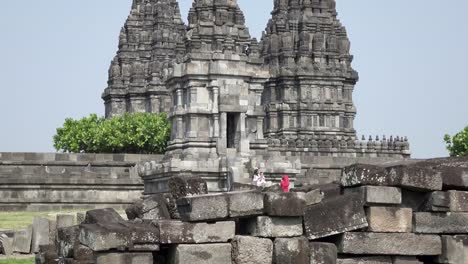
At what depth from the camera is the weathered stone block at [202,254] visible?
492 inches

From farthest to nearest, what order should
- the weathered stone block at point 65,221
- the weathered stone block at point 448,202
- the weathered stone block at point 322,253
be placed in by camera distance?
the weathered stone block at point 65,221 < the weathered stone block at point 448,202 < the weathered stone block at point 322,253

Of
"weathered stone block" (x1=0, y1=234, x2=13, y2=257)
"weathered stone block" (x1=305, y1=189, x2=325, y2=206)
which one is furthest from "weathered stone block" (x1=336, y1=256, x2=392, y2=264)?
"weathered stone block" (x1=0, y1=234, x2=13, y2=257)

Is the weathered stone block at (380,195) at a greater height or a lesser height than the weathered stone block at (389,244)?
greater

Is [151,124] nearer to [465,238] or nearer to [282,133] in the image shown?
[282,133]

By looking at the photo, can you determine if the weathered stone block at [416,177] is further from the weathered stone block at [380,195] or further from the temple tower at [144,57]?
the temple tower at [144,57]

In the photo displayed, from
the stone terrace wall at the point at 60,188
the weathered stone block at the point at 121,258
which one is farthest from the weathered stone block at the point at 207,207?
the stone terrace wall at the point at 60,188

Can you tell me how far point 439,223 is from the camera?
43.7ft

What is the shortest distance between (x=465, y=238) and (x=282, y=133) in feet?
162

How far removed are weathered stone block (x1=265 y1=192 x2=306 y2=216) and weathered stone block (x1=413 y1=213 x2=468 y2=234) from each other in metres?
1.50

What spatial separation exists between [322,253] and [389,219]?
97 cm

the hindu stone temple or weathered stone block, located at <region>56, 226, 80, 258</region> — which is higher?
the hindu stone temple

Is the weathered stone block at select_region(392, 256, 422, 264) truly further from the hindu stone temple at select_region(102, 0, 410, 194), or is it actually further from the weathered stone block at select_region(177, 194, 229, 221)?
the hindu stone temple at select_region(102, 0, 410, 194)

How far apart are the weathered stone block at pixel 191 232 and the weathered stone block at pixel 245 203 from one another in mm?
173

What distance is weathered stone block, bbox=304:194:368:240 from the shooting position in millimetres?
12992
